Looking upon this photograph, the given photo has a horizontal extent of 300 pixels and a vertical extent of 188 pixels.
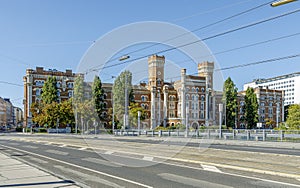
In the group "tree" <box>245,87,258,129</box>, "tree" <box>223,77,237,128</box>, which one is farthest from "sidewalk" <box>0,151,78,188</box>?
"tree" <box>245,87,258,129</box>

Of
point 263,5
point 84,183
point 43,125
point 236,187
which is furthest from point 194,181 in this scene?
point 43,125

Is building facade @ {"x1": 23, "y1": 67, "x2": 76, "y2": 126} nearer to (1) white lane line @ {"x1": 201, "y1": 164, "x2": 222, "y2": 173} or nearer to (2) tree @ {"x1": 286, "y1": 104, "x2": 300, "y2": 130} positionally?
(2) tree @ {"x1": 286, "y1": 104, "x2": 300, "y2": 130}

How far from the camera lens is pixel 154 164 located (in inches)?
555

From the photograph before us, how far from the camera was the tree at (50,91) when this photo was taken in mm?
82188

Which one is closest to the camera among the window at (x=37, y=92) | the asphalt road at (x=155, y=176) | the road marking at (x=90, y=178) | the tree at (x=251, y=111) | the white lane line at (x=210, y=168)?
the asphalt road at (x=155, y=176)

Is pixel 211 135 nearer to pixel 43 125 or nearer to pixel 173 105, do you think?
pixel 173 105

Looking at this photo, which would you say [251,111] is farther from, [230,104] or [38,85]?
[38,85]

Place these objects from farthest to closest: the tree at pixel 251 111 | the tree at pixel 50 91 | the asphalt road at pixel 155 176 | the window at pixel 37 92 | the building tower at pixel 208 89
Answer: the window at pixel 37 92, the tree at pixel 50 91, the tree at pixel 251 111, the building tower at pixel 208 89, the asphalt road at pixel 155 176

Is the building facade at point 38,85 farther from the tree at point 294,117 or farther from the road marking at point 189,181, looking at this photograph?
the road marking at point 189,181

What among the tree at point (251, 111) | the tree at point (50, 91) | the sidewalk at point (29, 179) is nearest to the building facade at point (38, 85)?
the tree at point (50, 91)

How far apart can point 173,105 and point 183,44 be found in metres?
65.2

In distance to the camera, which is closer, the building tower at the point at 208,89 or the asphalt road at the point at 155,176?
the asphalt road at the point at 155,176

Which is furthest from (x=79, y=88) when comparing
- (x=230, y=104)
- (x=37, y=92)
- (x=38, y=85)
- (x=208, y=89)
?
(x=37, y=92)

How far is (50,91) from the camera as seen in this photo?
82.4m
